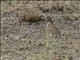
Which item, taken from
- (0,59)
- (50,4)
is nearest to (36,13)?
(50,4)

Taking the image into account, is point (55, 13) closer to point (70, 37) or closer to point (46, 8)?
point (46, 8)

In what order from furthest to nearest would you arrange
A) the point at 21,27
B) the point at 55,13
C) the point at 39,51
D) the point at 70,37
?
the point at 55,13 < the point at 21,27 < the point at 70,37 < the point at 39,51

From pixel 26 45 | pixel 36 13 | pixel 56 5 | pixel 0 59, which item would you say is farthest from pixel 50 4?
pixel 0 59

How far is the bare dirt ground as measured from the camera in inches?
290

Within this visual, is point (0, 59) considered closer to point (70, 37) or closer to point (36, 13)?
point (70, 37)

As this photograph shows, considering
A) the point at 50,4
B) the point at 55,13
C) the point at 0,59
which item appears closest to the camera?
the point at 0,59

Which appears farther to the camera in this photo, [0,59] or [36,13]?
[36,13]

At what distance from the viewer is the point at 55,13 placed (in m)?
11.4

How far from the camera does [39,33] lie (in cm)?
920

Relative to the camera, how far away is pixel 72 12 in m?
11.5

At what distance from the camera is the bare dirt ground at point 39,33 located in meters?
7.36

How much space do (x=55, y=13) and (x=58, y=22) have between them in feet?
3.68

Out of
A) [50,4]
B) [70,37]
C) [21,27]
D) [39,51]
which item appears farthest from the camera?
[50,4]

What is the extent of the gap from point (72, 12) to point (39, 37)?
2949 millimetres
